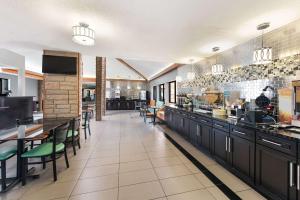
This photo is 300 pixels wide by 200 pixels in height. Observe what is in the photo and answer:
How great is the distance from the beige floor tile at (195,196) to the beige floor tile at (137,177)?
0.49 meters

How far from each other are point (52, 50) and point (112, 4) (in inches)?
109

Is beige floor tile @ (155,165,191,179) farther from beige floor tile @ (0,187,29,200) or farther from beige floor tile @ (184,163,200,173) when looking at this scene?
beige floor tile @ (0,187,29,200)

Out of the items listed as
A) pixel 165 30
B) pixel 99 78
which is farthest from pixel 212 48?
pixel 99 78

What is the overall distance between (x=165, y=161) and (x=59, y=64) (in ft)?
11.7

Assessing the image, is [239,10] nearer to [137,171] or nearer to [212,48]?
[212,48]

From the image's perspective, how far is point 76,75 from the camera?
3.86 m


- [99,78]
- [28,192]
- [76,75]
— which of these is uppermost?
[99,78]

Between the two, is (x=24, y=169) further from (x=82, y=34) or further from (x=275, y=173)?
(x=275, y=173)

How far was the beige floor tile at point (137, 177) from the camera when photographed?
7.22 feet

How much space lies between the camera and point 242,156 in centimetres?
216

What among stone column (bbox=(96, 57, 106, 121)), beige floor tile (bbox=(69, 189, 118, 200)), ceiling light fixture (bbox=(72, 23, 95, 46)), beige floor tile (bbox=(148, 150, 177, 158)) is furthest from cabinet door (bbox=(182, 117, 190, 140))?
stone column (bbox=(96, 57, 106, 121))

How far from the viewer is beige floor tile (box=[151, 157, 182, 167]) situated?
Answer: 274 cm

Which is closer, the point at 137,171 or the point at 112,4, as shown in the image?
the point at 112,4

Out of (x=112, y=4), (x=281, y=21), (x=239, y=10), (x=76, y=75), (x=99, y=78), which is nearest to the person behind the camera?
(x=112, y=4)
